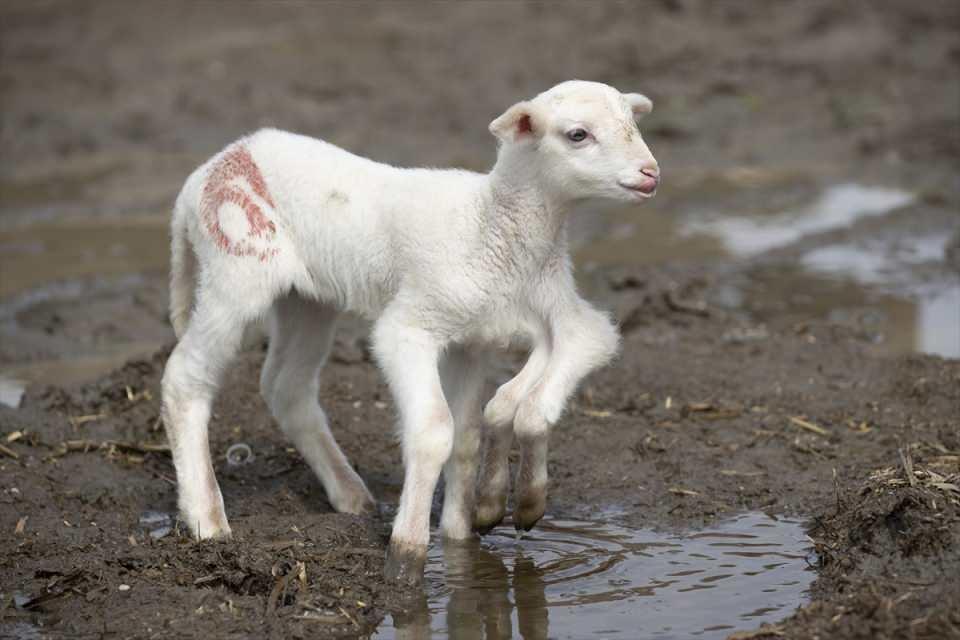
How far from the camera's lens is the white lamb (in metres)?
5.87

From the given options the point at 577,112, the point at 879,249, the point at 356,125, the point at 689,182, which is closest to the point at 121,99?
the point at 356,125

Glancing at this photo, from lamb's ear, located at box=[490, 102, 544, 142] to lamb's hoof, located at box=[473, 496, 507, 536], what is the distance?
1535 millimetres

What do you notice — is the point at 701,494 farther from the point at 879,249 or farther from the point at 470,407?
the point at 879,249

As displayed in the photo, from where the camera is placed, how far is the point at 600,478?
7211mm

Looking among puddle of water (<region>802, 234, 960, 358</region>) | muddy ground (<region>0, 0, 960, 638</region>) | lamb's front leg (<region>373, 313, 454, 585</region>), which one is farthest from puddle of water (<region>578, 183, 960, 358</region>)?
lamb's front leg (<region>373, 313, 454, 585</region>)

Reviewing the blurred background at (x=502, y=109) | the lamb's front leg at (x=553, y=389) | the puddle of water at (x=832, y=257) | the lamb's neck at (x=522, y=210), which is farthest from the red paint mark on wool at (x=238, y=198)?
the puddle of water at (x=832, y=257)

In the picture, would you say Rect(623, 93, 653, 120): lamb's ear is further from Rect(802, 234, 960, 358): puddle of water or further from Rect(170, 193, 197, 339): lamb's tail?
Rect(802, 234, 960, 358): puddle of water

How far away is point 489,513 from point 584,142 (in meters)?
1.65

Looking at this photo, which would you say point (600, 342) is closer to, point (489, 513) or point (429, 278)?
point (429, 278)

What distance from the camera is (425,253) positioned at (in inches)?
240

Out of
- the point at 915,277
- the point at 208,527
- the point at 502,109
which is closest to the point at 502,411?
the point at 208,527

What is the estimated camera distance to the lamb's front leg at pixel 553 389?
6.01 meters

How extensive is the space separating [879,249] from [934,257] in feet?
1.61

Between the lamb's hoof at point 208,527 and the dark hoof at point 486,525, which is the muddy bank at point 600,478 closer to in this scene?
the lamb's hoof at point 208,527
